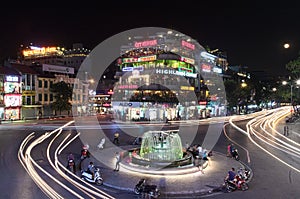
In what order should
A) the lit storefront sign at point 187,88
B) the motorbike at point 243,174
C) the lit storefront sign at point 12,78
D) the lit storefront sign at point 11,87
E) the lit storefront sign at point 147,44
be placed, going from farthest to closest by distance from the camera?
the lit storefront sign at point 147,44 < the lit storefront sign at point 187,88 < the lit storefront sign at point 12,78 < the lit storefront sign at point 11,87 < the motorbike at point 243,174

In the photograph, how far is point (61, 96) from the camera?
6212 centimetres

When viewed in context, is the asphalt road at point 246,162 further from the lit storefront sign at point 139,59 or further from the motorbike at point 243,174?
the lit storefront sign at point 139,59

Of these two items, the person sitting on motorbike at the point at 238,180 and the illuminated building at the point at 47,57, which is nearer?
the person sitting on motorbike at the point at 238,180

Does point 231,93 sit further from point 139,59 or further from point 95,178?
point 95,178

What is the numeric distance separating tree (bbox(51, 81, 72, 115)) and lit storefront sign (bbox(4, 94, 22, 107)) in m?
7.48

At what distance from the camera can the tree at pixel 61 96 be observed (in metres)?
61.4

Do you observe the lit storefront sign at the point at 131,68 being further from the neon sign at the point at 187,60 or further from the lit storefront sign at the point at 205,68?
the lit storefront sign at the point at 205,68

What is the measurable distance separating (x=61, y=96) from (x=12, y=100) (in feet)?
34.8

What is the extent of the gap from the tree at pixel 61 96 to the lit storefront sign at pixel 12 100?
7483 millimetres

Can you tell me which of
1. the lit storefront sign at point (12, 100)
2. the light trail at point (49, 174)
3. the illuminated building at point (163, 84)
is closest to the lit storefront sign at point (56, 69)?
the lit storefront sign at point (12, 100)

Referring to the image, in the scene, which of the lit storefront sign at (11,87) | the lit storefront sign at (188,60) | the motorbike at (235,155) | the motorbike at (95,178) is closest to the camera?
the motorbike at (95,178)

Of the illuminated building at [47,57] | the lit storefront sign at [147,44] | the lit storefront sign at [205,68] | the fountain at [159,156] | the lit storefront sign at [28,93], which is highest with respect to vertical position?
the illuminated building at [47,57]

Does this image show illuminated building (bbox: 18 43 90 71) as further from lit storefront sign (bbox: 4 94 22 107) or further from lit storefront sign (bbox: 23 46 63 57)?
lit storefront sign (bbox: 4 94 22 107)

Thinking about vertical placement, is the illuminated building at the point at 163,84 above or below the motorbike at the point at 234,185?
above
